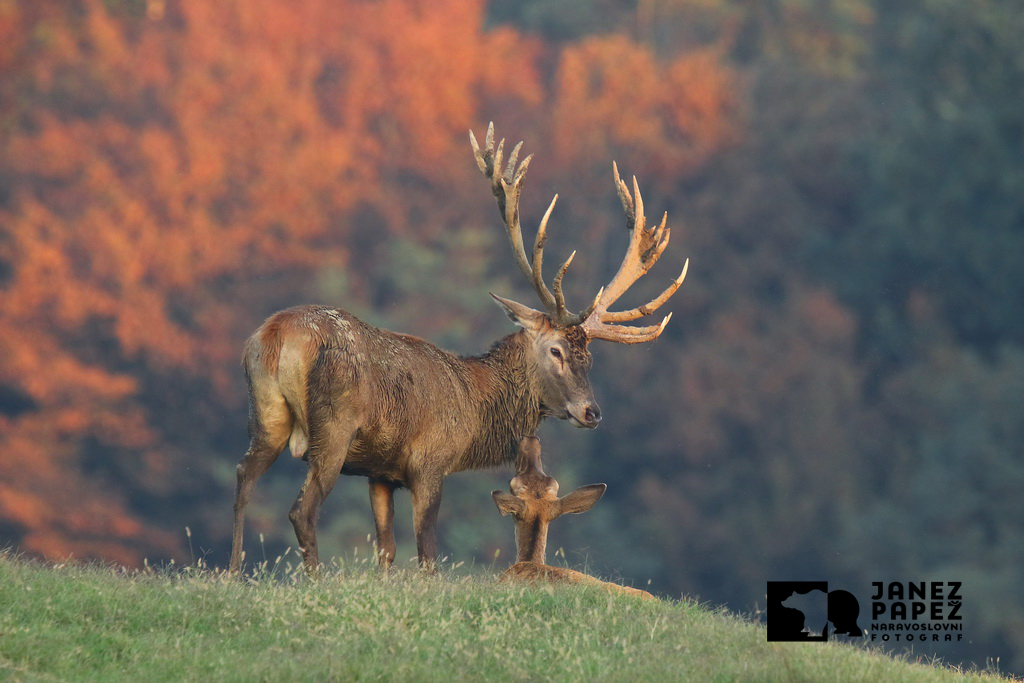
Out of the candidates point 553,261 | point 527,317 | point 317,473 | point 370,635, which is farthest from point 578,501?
point 553,261

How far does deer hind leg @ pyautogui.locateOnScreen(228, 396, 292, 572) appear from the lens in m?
9.46

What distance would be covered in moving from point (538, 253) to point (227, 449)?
49.5ft

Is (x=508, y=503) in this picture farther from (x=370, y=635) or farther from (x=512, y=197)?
(x=512, y=197)

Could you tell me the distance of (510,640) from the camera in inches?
289

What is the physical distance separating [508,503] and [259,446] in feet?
4.98

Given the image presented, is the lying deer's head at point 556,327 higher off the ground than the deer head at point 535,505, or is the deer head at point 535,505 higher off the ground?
the lying deer's head at point 556,327

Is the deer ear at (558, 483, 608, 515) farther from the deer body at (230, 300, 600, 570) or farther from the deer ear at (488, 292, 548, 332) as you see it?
the deer ear at (488, 292, 548, 332)

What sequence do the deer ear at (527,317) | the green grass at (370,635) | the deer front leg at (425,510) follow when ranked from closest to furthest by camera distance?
the green grass at (370,635), the deer front leg at (425,510), the deer ear at (527,317)

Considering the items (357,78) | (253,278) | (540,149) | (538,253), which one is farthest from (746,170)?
(538,253)

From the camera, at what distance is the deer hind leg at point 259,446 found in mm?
9461

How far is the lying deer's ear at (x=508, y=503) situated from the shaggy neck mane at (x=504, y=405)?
4.36 ft

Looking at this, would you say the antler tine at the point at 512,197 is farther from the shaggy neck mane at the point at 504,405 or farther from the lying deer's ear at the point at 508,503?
the lying deer's ear at the point at 508,503

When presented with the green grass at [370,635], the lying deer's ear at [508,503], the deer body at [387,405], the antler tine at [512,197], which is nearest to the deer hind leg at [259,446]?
the deer body at [387,405]

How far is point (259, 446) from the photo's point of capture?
9516 millimetres
